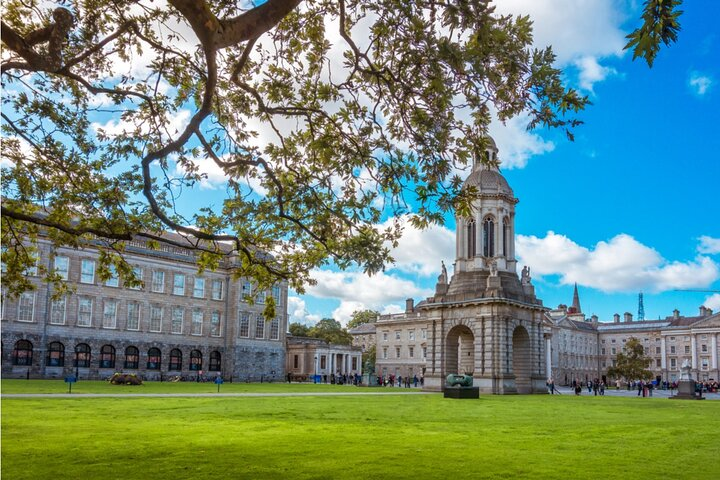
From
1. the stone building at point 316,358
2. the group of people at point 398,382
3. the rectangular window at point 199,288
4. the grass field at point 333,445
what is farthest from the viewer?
the stone building at point 316,358

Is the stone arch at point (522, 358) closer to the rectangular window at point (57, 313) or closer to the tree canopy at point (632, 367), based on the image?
the tree canopy at point (632, 367)

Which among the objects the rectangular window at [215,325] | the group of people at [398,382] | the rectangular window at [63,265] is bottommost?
the group of people at [398,382]

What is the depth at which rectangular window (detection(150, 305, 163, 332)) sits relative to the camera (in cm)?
6821

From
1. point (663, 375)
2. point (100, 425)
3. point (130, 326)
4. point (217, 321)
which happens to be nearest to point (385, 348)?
point (217, 321)

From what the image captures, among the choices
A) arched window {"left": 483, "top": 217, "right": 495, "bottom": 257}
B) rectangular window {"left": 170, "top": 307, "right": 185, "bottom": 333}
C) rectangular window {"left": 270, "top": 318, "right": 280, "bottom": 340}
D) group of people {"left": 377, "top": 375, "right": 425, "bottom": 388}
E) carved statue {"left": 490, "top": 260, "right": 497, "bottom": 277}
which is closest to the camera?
carved statue {"left": 490, "top": 260, "right": 497, "bottom": 277}

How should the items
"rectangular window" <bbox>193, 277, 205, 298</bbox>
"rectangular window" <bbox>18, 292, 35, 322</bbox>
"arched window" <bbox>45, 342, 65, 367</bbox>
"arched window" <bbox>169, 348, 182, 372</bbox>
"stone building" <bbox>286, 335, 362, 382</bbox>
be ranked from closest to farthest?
"rectangular window" <bbox>18, 292, 35, 322</bbox> → "arched window" <bbox>45, 342, 65, 367</bbox> → "arched window" <bbox>169, 348, 182, 372</bbox> → "rectangular window" <bbox>193, 277, 205, 298</bbox> → "stone building" <bbox>286, 335, 362, 382</bbox>

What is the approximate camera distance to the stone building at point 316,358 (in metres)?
90.6

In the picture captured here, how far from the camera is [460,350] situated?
177 feet

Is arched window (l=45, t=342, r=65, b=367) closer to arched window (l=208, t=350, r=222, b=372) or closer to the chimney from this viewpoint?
arched window (l=208, t=350, r=222, b=372)

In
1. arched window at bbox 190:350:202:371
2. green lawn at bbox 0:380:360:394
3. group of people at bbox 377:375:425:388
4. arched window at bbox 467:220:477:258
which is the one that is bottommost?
group of people at bbox 377:375:425:388

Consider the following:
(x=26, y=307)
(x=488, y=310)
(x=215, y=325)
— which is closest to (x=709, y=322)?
(x=488, y=310)

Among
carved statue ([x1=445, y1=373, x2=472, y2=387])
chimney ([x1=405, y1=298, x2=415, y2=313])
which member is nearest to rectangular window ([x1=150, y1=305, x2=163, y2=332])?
carved statue ([x1=445, y1=373, x2=472, y2=387])

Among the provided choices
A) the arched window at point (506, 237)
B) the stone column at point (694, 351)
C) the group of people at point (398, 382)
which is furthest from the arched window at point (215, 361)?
the stone column at point (694, 351)

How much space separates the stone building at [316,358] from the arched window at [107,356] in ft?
93.2
